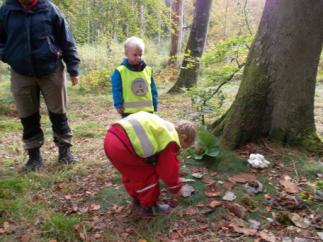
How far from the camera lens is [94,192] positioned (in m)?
3.75

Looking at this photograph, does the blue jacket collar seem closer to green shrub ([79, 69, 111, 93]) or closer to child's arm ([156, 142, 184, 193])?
child's arm ([156, 142, 184, 193])

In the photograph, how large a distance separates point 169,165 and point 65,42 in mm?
2115

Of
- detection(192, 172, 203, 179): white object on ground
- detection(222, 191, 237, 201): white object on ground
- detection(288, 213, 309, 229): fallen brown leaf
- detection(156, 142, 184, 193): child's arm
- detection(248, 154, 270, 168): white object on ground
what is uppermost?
detection(156, 142, 184, 193): child's arm

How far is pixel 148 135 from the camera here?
2902 mm

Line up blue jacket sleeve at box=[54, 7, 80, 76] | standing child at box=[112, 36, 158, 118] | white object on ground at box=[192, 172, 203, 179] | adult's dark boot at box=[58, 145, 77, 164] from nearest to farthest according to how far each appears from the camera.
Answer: white object on ground at box=[192, 172, 203, 179]
blue jacket sleeve at box=[54, 7, 80, 76]
standing child at box=[112, 36, 158, 118]
adult's dark boot at box=[58, 145, 77, 164]

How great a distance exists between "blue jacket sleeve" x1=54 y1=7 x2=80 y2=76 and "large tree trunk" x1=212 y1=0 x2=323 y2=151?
77.0 inches

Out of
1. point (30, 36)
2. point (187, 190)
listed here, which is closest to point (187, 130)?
point (187, 190)

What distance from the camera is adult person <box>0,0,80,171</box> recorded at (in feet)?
12.6

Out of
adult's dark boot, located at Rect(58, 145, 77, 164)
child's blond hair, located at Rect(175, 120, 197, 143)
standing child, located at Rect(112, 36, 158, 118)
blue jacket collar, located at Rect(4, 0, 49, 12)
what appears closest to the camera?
child's blond hair, located at Rect(175, 120, 197, 143)

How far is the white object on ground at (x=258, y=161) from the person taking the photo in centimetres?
370

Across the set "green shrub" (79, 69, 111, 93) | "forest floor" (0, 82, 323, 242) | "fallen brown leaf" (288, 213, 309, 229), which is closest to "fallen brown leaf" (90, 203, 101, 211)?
"forest floor" (0, 82, 323, 242)

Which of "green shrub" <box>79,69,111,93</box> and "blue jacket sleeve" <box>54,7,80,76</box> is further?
"green shrub" <box>79,69,111,93</box>

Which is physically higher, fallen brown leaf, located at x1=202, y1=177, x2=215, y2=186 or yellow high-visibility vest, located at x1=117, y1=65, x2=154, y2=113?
yellow high-visibility vest, located at x1=117, y1=65, x2=154, y2=113

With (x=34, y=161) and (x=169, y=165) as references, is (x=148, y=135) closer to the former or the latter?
(x=169, y=165)
